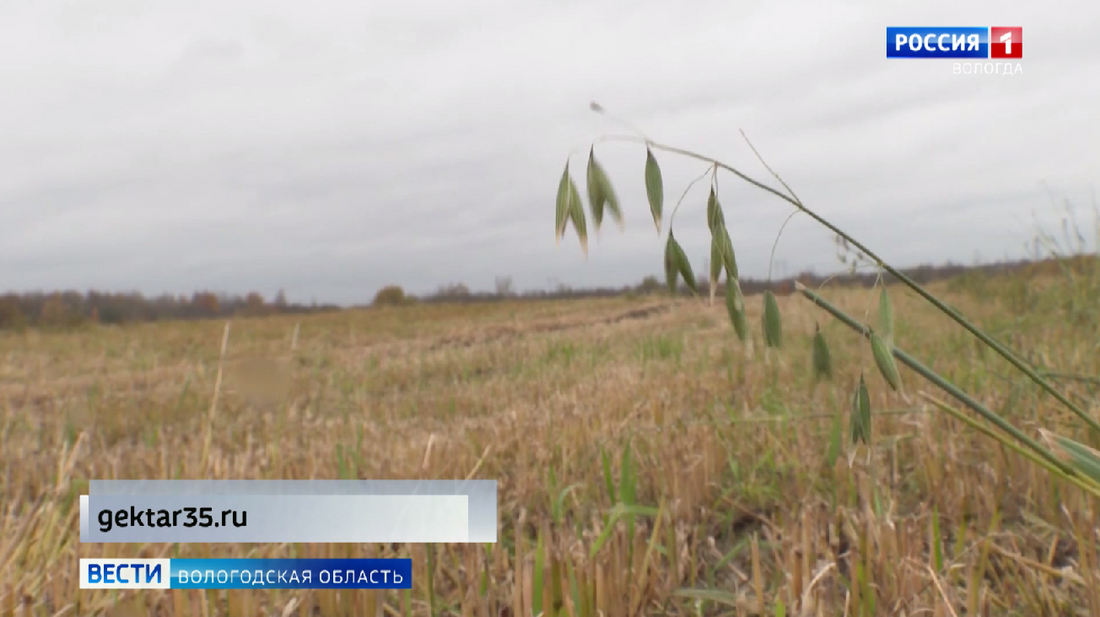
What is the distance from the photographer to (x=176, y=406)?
4.23 meters

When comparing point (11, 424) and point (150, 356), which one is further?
point (150, 356)

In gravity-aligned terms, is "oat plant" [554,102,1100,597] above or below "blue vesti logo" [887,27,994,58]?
below

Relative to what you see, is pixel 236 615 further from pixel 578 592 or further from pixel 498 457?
pixel 498 457

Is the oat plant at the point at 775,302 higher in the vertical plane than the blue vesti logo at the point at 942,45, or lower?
lower

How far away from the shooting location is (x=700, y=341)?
571 centimetres

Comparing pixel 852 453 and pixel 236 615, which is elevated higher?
pixel 852 453

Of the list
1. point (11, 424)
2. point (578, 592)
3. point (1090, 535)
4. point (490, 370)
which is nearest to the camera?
point (578, 592)

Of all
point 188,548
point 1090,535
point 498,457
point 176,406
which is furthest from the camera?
point 176,406

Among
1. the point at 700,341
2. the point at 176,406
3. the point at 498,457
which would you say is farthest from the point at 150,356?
the point at 498,457

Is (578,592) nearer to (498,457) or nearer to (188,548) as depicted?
(188,548)

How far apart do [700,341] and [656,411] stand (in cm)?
320

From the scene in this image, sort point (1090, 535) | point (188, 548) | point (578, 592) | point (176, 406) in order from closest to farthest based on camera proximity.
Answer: point (578, 592)
point (1090, 535)
point (188, 548)
point (176, 406)

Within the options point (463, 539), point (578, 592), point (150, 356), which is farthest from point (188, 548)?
point (150, 356)

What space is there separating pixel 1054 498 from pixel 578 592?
113cm
